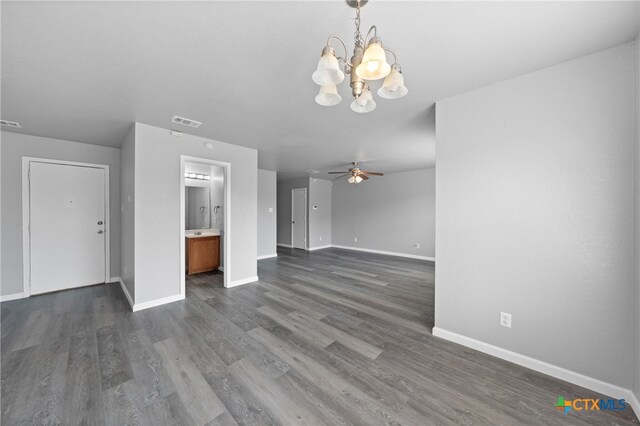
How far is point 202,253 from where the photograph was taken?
4.80 metres

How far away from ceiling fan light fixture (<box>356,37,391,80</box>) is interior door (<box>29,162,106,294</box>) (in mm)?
5097

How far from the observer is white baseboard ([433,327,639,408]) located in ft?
5.33

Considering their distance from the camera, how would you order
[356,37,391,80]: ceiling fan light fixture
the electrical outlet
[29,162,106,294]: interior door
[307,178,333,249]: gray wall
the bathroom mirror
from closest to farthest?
[356,37,391,80]: ceiling fan light fixture
the electrical outlet
[29,162,106,294]: interior door
the bathroom mirror
[307,178,333,249]: gray wall

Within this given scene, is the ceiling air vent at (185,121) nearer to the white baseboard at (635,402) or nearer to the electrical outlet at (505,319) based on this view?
the electrical outlet at (505,319)

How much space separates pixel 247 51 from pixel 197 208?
504cm

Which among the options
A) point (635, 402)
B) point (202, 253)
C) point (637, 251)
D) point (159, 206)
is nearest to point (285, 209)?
point (202, 253)

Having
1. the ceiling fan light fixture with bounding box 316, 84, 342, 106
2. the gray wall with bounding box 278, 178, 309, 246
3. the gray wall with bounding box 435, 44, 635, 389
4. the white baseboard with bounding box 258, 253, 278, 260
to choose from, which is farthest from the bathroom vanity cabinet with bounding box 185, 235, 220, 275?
the gray wall with bounding box 435, 44, 635, 389

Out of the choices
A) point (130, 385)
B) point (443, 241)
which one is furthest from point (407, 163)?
point (130, 385)

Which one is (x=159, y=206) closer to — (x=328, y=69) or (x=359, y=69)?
(x=328, y=69)

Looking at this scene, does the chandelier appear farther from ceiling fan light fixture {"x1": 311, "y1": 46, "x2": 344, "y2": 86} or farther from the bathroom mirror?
the bathroom mirror

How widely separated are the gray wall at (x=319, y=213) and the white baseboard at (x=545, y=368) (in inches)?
226

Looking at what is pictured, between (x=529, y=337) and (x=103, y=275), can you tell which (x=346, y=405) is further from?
(x=103, y=275)

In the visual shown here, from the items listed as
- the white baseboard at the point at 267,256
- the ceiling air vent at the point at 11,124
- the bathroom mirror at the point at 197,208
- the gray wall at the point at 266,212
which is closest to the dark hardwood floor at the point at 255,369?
the ceiling air vent at the point at 11,124

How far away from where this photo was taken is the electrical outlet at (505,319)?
6.69ft
